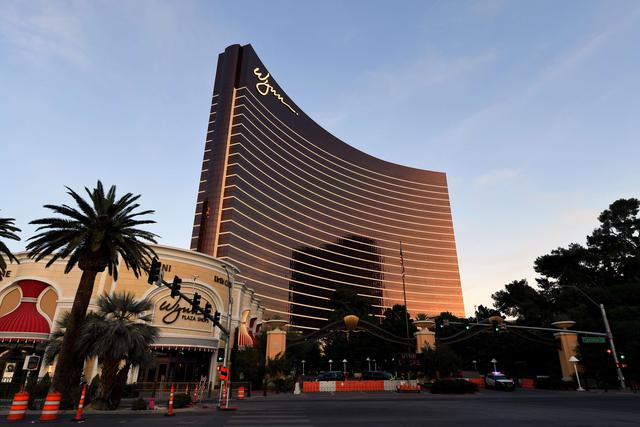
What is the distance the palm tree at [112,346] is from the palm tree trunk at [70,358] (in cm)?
36

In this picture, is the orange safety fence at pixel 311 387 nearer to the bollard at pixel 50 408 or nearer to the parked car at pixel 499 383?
the parked car at pixel 499 383

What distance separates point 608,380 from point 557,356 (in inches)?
260

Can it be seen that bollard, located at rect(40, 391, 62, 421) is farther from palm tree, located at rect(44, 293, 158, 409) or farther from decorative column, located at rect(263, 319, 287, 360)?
decorative column, located at rect(263, 319, 287, 360)

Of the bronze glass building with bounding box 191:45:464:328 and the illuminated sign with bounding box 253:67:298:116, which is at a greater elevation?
the illuminated sign with bounding box 253:67:298:116

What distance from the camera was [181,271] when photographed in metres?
39.8

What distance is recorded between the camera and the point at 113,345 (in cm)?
2092

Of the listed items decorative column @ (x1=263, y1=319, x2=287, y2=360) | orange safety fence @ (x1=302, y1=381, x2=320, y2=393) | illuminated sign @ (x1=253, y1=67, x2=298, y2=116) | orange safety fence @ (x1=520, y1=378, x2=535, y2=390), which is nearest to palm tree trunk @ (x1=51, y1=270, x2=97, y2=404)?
decorative column @ (x1=263, y1=319, x2=287, y2=360)

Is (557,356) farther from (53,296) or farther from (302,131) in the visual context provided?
(302,131)

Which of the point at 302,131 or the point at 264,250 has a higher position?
the point at 302,131

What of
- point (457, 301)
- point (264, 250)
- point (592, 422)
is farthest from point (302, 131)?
point (592, 422)

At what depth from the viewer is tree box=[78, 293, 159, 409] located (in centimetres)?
2023

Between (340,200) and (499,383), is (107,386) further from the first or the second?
(340,200)

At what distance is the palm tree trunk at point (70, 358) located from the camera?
833 inches

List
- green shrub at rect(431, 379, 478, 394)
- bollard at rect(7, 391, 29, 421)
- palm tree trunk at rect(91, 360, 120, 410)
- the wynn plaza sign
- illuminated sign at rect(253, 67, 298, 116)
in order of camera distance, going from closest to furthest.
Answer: bollard at rect(7, 391, 29, 421)
palm tree trunk at rect(91, 360, 120, 410)
green shrub at rect(431, 379, 478, 394)
the wynn plaza sign
illuminated sign at rect(253, 67, 298, 116)
